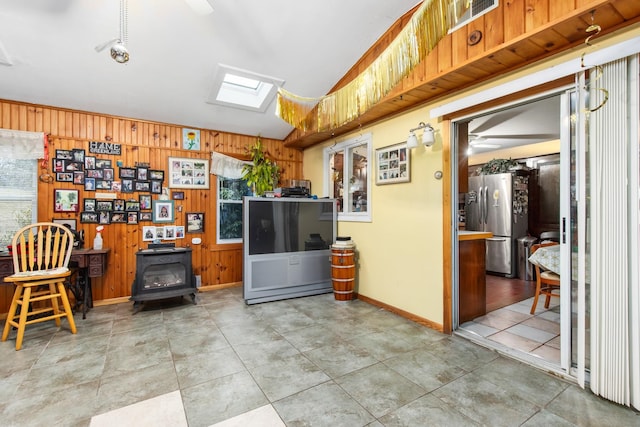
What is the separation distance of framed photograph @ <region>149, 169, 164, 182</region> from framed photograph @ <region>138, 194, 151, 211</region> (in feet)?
0.86

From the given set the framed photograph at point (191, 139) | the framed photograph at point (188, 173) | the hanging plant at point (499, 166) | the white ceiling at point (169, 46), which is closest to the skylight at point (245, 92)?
the white ceiling at point (169, 46)

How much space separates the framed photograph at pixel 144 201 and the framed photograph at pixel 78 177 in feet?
2.27

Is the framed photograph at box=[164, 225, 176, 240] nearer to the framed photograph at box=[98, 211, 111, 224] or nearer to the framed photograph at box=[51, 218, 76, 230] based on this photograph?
→ the framed photograph at box=[98, 211, 111, 224]

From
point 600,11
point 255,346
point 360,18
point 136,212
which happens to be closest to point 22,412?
point 255,346

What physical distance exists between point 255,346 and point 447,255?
2.05m

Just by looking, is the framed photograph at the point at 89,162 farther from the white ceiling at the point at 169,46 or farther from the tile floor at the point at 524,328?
the tile floor at the point at 524,328

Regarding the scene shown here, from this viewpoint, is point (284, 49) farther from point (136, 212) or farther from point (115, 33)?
Result: point (136, 212)

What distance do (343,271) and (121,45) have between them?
3260mm

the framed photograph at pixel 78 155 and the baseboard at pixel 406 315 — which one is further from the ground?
the framed photograph at pixel 78 155

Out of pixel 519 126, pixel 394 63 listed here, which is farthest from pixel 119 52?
pixel 519 126

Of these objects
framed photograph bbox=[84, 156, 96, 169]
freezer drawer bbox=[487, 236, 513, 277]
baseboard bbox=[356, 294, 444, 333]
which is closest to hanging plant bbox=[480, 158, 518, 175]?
freezer drawer bbox=[487, 236, 513, 277]

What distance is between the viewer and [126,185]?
13.8 feet

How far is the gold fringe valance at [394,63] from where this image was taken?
131 centimetres

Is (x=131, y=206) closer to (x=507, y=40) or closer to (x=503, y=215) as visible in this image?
(x=507, y=40)
